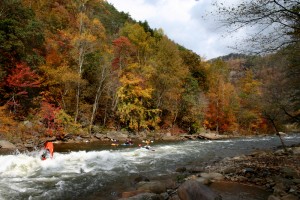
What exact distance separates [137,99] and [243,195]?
23.5 metres

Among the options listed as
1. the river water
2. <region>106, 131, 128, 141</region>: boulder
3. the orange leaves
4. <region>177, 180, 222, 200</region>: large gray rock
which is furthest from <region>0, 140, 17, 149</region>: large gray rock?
<region>177, 180, 222, 200</region>: large gray rock

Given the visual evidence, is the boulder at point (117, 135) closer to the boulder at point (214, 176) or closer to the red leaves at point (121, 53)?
the red leaves at point (121, 53)

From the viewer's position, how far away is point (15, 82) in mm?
19781

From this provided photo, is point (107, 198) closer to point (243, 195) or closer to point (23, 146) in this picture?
point (243, 195)

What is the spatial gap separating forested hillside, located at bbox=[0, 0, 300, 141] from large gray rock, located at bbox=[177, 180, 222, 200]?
435 cm

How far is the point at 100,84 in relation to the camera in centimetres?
2697

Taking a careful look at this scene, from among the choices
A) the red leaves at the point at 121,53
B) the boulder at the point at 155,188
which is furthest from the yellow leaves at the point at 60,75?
the boulder at the point at 155,188

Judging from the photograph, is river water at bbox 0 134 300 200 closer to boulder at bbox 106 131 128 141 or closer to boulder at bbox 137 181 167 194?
boulder at bbox 137 181 167 194

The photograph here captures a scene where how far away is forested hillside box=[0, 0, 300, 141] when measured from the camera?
18.9 m

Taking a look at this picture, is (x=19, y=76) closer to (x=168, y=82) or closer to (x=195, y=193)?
(x=195, y=193)

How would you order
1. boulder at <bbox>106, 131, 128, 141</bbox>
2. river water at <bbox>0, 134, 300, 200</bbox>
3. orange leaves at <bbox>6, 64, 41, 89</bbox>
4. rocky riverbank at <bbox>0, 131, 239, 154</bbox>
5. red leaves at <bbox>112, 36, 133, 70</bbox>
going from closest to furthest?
1. river water at <bbox>0, 134, 300, 200</bbox>
2. rocky riverbank at <bbox>0, 131, 239, 154</bbox>
3. orange leaves at <bbox>6, 64, 41, 89</bbox>
4. boulder at <bbox>106, 131, 128, 141</bbox>
5. red leaves at <bbox>112, 36, 133, 70</bbox>

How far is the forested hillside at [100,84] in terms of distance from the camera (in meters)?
18.9

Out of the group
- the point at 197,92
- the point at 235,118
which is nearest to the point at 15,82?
the point at 197,92

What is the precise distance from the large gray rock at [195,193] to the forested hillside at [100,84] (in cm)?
435
